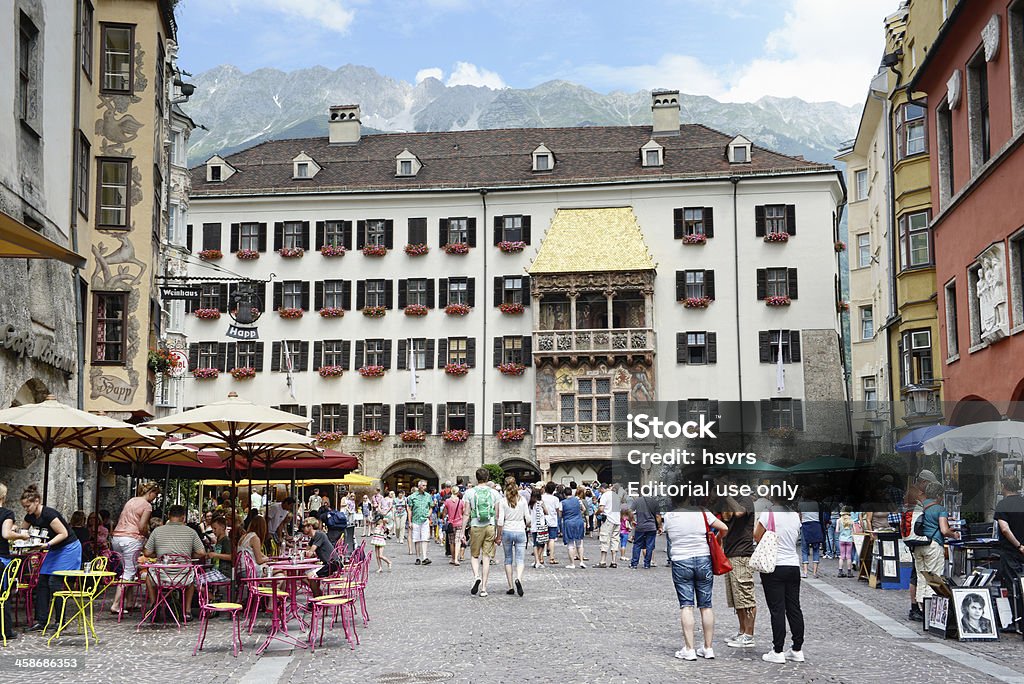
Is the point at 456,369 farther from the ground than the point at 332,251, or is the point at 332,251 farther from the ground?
the point at 332,251

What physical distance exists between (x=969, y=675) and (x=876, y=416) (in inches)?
1305

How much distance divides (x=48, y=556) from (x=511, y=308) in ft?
135

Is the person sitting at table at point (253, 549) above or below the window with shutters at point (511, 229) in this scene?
below

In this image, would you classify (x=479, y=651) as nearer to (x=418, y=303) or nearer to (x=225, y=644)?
(x=225, y=644)

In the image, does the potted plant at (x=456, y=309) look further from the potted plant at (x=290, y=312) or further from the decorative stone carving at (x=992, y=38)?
the decorative stone carving at (x=992, y=38)

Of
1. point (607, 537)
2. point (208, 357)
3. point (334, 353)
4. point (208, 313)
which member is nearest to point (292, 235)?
point (208, 313)

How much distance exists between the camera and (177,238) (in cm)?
4638

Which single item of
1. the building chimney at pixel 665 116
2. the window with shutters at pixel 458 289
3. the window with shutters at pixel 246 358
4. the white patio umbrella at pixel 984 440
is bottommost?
the white patio umbrella at pixel 984 440

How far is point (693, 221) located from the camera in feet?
182

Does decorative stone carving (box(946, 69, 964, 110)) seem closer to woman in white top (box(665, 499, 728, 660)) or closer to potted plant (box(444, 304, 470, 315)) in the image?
woman in white top (box(665, 499, 728, 660))

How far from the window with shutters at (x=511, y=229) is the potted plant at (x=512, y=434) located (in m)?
8.97

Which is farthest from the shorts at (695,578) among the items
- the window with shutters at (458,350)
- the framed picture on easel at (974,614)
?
the window with shutters at (458,350)

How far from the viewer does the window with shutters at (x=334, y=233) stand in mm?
56938

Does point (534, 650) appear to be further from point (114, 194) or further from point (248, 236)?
point (248, 236)
